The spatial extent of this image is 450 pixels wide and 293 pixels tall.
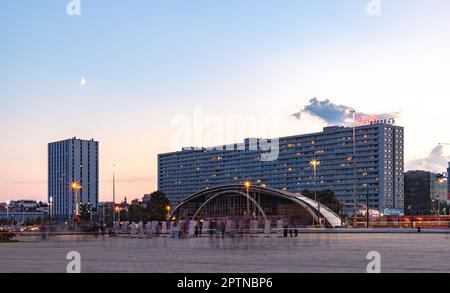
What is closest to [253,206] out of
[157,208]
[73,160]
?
[157,208]

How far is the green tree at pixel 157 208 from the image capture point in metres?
156

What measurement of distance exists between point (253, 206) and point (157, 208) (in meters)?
30.4

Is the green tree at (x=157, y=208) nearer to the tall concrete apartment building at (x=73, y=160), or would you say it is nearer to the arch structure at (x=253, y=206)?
the arch structure at (x=253, y=206)

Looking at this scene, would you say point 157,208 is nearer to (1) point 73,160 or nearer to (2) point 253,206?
(2) point 253,206

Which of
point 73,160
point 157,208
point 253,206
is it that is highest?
point 73,160

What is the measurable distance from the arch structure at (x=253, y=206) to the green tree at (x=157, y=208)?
3.26m

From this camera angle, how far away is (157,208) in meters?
158

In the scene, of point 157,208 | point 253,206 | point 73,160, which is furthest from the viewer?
point 157,208

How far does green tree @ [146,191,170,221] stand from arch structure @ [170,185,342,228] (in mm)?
3259
